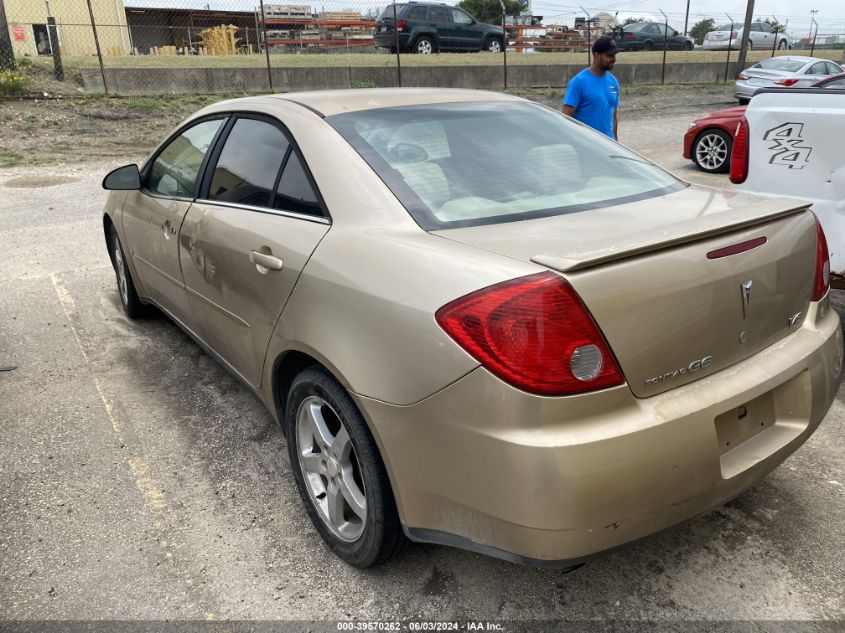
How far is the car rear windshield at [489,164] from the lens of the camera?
243 centimetres

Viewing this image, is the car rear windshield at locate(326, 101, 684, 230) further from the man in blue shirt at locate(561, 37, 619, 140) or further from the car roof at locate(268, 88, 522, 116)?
the man in blue shirt at locate(561, 37, 619, 140)

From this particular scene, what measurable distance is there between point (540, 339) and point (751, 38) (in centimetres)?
3834

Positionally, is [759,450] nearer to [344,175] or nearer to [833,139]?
[344,175]

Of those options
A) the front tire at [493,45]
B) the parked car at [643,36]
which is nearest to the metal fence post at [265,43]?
the front tire at [493,45]

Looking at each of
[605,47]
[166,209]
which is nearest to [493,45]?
[605,47]

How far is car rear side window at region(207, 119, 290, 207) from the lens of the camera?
2893mm

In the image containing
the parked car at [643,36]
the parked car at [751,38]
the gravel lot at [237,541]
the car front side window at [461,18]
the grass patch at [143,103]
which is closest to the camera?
the gravel lot at [237,541]

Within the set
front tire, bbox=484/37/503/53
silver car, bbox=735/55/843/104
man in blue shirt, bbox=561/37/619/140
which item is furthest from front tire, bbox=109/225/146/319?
front tire, bbox=484/37/503/53

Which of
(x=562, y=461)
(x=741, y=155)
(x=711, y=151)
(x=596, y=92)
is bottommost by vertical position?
(x=711, y=151)

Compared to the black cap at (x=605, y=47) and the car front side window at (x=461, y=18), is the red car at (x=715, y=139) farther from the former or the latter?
the car front side window at (x=461, y=18)

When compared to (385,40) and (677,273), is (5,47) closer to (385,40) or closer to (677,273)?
(385,40)

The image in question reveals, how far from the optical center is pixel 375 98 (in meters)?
3.08

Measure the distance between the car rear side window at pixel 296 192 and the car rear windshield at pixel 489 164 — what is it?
215 mm

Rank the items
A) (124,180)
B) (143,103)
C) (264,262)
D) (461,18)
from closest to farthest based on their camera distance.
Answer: (264,262)
(124,180)
(143,103)
(461,18)
